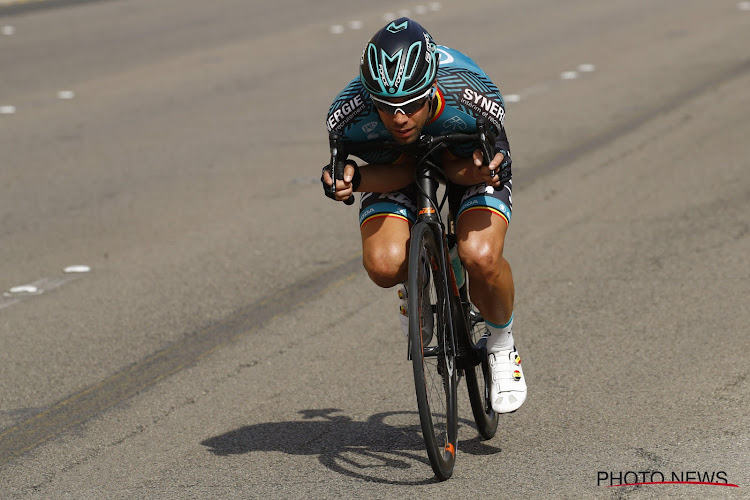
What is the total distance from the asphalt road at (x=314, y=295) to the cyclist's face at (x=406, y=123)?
1354 millimetres

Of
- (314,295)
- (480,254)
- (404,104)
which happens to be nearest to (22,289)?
(314,295)

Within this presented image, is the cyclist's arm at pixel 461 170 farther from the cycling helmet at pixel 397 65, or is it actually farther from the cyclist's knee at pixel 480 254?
the cycling helmet at pixel 397 65

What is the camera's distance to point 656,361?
5738 millimetres

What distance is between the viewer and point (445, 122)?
14.7 feet

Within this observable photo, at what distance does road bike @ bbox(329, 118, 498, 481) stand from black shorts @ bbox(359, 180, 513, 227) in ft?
0.37

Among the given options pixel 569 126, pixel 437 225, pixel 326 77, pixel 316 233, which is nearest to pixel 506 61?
pixel 326 77

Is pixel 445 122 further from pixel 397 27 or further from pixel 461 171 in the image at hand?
pixel 397 27

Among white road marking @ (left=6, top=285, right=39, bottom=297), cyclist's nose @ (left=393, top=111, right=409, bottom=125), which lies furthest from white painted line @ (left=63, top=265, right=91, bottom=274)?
cyclist's nose @ (left=393, top=111, right=409, bottom=125)

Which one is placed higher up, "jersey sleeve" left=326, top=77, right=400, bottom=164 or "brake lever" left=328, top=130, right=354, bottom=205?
"jersey sleeve" left=326, top=77, right=400, bottom=164

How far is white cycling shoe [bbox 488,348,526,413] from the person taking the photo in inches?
189

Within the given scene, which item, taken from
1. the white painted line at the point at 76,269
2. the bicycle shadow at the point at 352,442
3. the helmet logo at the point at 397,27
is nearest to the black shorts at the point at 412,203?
the helmet logo at the point at 397,27

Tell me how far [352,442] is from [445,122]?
147 cm

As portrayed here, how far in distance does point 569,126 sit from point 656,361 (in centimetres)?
678

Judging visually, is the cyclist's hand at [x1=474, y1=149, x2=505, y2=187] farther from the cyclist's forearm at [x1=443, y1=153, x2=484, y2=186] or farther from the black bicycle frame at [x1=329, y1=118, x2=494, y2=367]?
the cyclist's forearm at [x1=443, y1=153, x2=484, y2=186]
